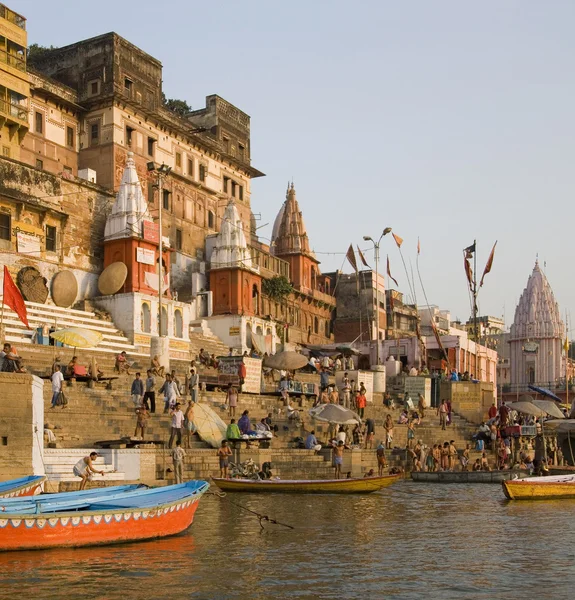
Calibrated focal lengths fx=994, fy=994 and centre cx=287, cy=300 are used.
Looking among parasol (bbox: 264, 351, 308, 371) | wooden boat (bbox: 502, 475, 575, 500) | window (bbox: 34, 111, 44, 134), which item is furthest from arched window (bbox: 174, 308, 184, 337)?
wooden boat (bbox: 502, 475, 575, 500)

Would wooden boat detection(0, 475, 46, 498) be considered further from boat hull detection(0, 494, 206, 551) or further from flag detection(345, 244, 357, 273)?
flag detection(345, 244, 357, 273)

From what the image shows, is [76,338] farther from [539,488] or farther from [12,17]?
[12,17]

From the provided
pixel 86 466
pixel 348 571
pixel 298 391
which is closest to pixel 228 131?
pixel 298 391

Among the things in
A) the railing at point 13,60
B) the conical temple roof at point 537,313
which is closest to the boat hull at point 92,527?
the railing at point 13,60

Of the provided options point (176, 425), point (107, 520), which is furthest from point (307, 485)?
point (107, 520)

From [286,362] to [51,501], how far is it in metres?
21.4

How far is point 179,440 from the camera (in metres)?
22.0

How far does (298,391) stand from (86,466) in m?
15.8

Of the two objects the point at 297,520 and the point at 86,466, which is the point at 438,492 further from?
the point at 86,466

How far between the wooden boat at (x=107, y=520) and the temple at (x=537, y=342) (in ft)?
244

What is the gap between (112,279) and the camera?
39000mm

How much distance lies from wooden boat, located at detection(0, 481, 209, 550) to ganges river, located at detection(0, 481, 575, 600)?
0.16m

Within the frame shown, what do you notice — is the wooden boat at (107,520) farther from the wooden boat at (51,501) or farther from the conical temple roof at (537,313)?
the conical temple roof at (537,313)

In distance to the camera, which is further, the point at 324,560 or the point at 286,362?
the point at 286,362
